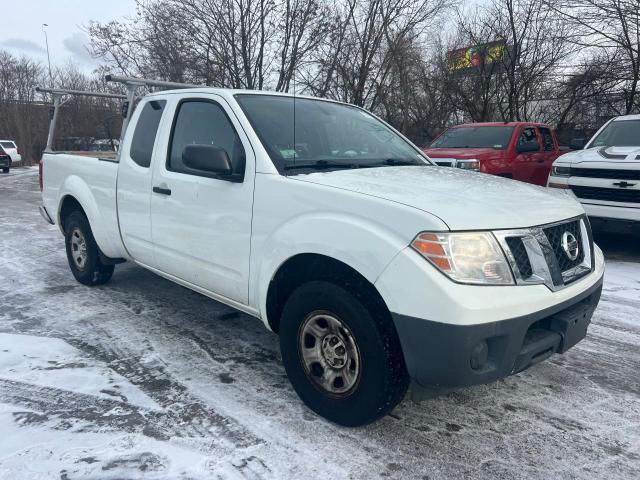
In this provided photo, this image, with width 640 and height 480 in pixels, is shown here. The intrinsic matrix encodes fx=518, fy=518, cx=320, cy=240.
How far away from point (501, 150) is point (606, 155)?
6.58 ft

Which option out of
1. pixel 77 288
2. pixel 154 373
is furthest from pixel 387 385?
pixel 77 288

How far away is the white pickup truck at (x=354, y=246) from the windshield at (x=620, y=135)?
4.90 m

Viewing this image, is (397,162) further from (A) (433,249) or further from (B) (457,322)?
(B) (457,322)

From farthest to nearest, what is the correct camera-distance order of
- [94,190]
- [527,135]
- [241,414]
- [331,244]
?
1. [527,135]
2. [94,190]
3. [241,414]
4. [331,244]

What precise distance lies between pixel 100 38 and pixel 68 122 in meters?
5.56

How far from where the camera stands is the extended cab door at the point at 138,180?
4.12 meters

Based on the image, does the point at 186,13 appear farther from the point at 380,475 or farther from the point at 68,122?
the point at 380,475

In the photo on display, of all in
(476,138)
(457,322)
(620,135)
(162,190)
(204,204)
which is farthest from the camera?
(476,138)

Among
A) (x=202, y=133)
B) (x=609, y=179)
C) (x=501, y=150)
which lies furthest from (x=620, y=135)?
(x=202, y=133)

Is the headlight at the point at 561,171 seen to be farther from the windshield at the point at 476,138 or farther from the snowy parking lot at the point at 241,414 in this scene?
the snowy parking lot at the point at 241,414

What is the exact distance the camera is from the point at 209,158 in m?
3.10

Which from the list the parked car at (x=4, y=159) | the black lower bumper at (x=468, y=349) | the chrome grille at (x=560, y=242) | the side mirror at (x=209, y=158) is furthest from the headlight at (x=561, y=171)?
the parked car at (x=4, y=159)

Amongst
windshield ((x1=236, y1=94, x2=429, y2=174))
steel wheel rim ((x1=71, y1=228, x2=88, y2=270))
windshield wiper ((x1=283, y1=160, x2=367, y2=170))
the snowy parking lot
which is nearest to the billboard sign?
the snowy parking lot

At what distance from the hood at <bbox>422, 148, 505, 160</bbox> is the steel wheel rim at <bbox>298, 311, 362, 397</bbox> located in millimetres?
6042
